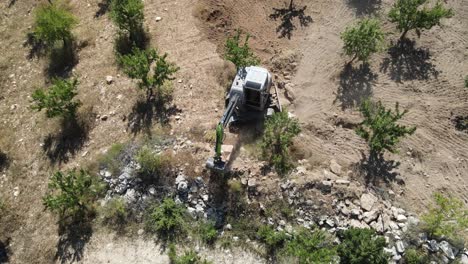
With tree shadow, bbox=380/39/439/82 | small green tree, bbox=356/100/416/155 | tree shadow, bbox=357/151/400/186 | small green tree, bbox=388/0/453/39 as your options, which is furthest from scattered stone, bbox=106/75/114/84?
small green tree, bbox=388/0/453/39

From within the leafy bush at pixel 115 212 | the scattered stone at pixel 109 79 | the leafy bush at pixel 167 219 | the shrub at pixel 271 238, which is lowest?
the leafy bush at pixel 115 212

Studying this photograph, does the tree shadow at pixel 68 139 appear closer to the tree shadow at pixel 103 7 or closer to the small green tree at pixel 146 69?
the small green tree at pixel 146 69

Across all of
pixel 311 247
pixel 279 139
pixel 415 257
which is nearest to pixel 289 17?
pixel 279 139

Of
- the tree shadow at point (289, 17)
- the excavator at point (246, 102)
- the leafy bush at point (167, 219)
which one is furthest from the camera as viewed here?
the tree shadow at point (289, 17)

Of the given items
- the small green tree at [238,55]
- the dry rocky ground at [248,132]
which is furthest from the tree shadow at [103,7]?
the small green tree at [238,55]

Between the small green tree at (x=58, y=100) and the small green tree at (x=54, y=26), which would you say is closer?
the small green tree at (x=58, y=100)

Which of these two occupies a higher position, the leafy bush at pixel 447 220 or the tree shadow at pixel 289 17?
the tree shadow at pixel 289 17

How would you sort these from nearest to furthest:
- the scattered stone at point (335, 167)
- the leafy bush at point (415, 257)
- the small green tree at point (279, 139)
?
the leafy bush at point (415, 257) < the scattered stone at point (335, 167) < the small green tree at point (279, 139)

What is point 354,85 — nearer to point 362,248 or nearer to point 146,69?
point 362,248
